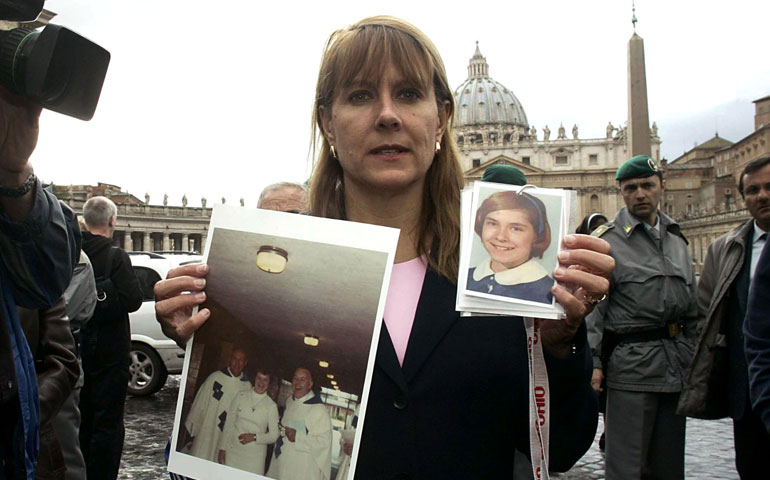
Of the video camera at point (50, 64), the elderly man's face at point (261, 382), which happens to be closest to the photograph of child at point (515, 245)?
the elderly man's face at point (261, 382)

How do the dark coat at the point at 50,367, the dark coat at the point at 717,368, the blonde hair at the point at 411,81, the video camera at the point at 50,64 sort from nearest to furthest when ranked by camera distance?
1. the video camera at the point at 50,64
2. the blonde hair at the point at 411,81
3. the dark coat at the point at 50,367
4. the dark coat at the point at 717,368

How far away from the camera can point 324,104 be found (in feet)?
5.79

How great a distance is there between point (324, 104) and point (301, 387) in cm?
75

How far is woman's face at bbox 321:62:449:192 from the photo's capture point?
5.25ft

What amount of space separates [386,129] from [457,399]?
2.16 feet

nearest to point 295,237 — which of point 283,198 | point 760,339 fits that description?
point 760,339

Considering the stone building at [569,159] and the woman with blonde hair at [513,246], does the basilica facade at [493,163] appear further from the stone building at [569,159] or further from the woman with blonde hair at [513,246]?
the woman with blonde hair at [513,246]

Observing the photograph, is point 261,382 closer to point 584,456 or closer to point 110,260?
point 110,260

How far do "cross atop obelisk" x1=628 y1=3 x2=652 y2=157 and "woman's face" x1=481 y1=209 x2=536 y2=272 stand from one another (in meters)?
11.9

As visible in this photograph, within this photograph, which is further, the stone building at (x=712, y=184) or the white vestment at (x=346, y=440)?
the stone building at (x=712, y=184)

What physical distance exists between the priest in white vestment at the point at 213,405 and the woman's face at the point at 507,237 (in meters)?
0.60

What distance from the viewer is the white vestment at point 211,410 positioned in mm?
1472

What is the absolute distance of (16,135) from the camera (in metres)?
1.40

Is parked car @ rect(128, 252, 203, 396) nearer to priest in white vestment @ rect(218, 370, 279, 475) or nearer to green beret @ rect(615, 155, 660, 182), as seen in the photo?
green beret @ rect(615, 155, 660, 182)
